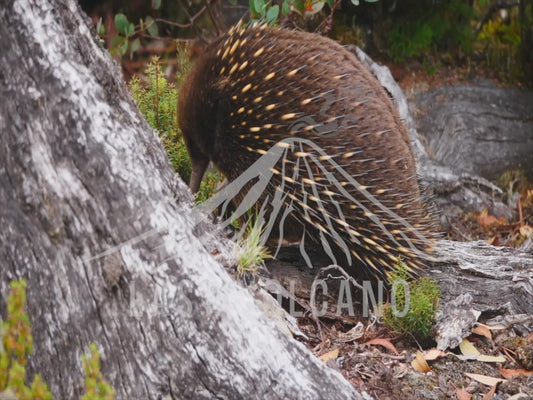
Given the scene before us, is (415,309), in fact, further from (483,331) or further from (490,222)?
(490,222)

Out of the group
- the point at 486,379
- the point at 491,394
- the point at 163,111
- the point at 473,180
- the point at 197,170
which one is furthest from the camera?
the point at 473,180

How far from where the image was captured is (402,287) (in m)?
3.43

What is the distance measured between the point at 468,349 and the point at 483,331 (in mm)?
178

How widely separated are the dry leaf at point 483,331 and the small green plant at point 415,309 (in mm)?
279

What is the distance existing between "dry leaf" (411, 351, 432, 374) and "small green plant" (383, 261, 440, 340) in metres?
0.16

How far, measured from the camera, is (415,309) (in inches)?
126

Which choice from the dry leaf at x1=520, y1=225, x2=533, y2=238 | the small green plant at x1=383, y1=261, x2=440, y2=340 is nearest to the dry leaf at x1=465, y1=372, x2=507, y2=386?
the small green plant at x1=383, y1=261, x2=440, y2=340

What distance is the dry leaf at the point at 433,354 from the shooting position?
3.16m

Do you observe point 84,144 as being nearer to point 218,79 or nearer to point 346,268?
point 218,79

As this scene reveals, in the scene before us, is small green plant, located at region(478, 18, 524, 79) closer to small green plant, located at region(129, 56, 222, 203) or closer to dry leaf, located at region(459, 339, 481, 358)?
small green plant, located at region(129, 56, 222, 203)

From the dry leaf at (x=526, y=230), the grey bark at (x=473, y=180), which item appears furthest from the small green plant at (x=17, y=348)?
the dry leaf at (x=526, y=230)

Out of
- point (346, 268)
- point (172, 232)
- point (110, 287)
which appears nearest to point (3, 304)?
point (110, 287)

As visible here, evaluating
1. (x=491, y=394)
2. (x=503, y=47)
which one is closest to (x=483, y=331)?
(x=491, y=394)

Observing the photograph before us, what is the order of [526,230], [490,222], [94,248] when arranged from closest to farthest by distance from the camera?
[94,248] < [526,230] < [490,222]
